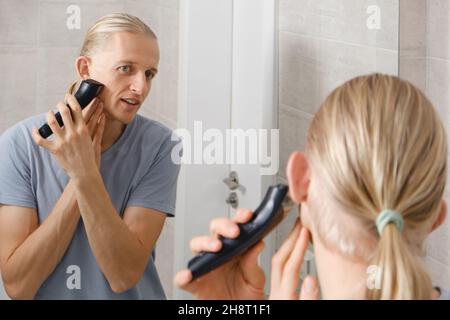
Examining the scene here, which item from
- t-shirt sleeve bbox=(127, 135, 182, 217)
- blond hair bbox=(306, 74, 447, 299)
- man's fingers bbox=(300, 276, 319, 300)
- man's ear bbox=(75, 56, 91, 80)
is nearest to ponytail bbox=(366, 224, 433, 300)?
blond hair bbox=(306, 74, 447, 299)

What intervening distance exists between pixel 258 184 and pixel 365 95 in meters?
0.50

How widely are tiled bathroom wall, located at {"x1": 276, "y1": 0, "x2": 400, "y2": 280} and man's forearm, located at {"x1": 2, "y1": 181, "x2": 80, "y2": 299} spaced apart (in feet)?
1.30

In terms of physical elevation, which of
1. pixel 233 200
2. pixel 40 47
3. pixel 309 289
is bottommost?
pixel 309 289

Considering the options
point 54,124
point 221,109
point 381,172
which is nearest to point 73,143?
point 54,124

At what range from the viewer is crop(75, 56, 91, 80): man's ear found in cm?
117

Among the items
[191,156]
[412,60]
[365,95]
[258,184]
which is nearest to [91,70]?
[191,156]

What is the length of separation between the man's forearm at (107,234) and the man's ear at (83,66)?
16 centimetres

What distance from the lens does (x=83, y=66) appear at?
117cm

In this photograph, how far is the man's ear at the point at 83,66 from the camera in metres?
1.17

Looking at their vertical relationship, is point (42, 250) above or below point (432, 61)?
below

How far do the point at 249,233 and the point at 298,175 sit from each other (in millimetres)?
106

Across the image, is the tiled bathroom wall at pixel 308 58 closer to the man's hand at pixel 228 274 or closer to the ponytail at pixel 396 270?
the man's hand at pixel 228 274

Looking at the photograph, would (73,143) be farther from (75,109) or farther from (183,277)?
(183,277)

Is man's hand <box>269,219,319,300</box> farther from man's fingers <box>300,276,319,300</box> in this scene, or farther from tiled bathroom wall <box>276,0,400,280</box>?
tiled bathroom wall <box>276,0,400,280</box>
